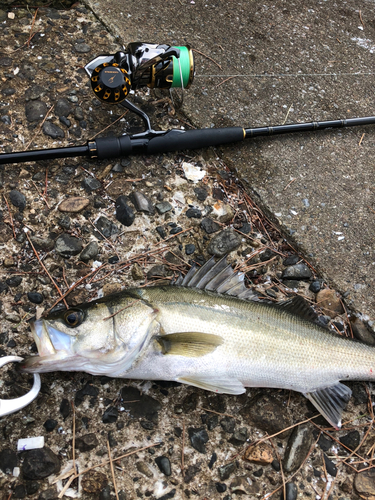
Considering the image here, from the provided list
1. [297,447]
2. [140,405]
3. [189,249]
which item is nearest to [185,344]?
[140,405]

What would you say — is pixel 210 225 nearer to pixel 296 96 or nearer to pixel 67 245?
pixel 67 245

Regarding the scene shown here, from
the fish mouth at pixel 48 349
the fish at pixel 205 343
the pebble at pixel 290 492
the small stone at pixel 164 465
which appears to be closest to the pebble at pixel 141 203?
the fish at pixel 205 343

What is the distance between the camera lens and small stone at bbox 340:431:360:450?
2582 mm

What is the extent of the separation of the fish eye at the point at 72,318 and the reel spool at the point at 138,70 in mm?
1567

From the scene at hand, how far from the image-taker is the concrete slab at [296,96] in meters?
3.22

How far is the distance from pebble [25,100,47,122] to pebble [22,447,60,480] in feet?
7.88

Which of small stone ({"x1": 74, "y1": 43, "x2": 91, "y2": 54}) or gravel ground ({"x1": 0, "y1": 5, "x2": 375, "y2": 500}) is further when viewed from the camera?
small stone ({"x1": 74, "y1": 43, "x2": 91, "y2": 54})

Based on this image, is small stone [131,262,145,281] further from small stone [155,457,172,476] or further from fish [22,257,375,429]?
small stone [155,457,172,476]

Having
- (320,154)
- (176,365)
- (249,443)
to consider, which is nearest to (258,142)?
(320,154)

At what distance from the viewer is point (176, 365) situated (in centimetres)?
236

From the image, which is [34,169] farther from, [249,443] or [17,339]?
[249,443]

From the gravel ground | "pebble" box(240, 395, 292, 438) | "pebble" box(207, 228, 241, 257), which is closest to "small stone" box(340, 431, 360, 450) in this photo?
the gravel ground

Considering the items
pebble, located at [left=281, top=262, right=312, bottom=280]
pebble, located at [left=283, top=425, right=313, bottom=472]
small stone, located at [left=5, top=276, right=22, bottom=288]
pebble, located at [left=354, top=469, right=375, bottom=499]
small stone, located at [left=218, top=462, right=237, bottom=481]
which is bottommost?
small stone, located at [left=218, top=462, right=237, bottom=481]

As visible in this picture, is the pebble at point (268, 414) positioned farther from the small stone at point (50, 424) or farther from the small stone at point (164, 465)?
the small stone at point (50, 424)
